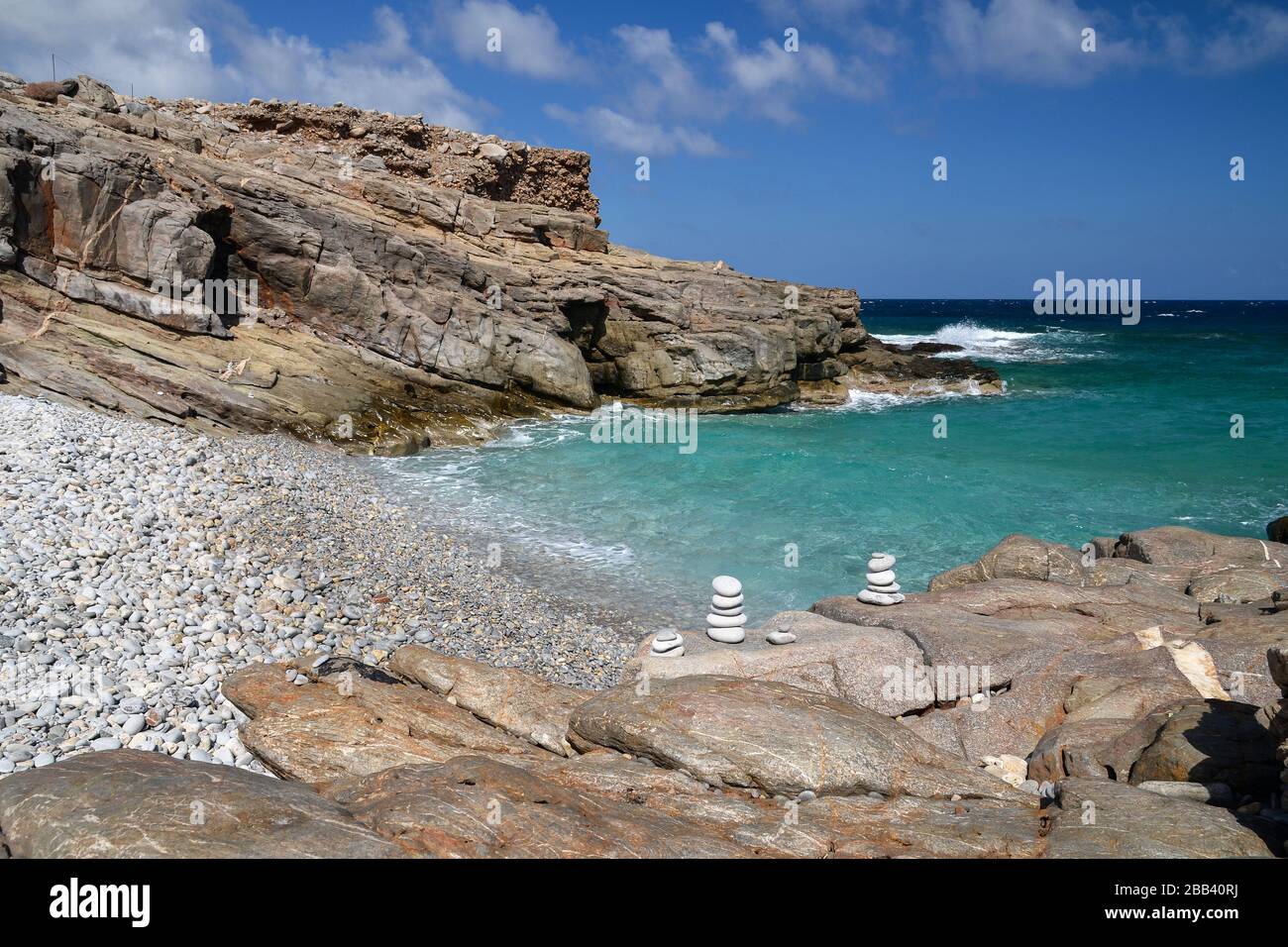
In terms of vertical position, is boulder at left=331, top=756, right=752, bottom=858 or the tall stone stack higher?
the tall stone stack

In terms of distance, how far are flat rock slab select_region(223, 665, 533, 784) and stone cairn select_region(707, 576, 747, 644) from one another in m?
4.20

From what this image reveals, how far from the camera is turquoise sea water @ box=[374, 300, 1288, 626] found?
19.8 m

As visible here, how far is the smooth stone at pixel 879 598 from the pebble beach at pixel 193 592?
426cm

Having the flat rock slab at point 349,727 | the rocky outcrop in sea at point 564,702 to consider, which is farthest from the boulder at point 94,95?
the flat rock slab at point 349,727

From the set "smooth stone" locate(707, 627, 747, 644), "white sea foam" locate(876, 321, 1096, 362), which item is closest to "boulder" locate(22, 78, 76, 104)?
"smooth stone" locate(707, 627, 747, 644)

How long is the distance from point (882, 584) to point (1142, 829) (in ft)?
24.2

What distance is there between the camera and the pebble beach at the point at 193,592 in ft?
32.2

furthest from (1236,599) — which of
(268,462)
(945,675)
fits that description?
(268,462)

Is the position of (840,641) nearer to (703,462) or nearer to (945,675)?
(945,675)

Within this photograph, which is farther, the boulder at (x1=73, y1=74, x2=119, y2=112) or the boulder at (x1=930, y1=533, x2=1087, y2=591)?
the boulder at (x1=73, y1=74, x2=119, y2=112)

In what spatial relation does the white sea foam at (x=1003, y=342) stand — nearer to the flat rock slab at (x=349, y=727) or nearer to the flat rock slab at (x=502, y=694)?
the flat rock slab at (x=502, y=694)

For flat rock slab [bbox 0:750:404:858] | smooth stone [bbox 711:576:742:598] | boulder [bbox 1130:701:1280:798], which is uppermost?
smooth stone [bbox 711:576:742:598]

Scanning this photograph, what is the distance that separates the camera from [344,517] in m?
19.3
